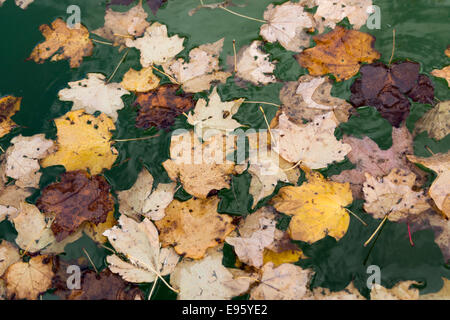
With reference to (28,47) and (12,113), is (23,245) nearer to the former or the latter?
(12,113)

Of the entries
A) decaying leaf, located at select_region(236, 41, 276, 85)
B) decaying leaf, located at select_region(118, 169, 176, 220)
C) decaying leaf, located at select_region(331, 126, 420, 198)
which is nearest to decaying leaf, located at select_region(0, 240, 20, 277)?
decaying leaf, located at select_region(118, 169, 176, 220)

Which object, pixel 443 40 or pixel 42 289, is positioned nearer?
pixel 42 289

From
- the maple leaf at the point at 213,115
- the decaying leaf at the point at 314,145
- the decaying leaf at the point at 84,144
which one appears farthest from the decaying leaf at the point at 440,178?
the decaying leaf at the point at 84,144

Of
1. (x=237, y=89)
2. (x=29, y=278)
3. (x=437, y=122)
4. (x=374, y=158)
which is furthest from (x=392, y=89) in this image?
(x=29, y=278)

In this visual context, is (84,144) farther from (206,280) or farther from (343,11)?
(343,11)

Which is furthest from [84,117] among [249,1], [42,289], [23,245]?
[249,1]
